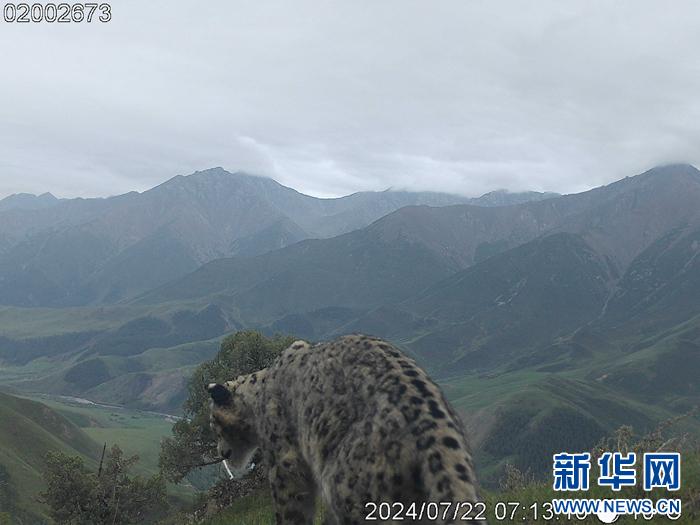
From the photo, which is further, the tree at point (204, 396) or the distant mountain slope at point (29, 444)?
the distant mountain slope at point (29, 444)

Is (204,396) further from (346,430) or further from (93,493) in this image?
(346,430)

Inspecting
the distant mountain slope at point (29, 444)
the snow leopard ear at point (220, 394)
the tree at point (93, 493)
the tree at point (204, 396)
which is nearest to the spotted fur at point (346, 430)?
the snow leopard ear at point (220, 394)

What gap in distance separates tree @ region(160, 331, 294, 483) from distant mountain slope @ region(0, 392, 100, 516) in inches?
1590

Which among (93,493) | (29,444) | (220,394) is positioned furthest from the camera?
(29,444)

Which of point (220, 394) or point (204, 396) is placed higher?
point (220, 394)

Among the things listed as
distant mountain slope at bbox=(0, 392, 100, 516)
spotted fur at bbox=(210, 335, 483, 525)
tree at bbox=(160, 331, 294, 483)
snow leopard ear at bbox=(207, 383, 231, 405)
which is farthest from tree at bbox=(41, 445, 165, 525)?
spotted fur at bbox=(210, 335, 483, 525)

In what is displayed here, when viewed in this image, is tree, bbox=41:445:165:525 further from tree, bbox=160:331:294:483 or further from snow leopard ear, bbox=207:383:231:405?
snow leopard ear, bbox=207:383:231:405

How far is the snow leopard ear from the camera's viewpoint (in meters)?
10.2

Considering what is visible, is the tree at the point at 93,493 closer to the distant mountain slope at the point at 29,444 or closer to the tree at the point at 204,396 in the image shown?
the tree at the point at 204,396

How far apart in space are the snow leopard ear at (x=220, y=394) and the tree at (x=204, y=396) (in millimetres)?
29151

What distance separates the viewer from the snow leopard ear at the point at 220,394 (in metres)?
10.2

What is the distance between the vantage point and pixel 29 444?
15400 centimetres

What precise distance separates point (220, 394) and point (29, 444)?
174569mm

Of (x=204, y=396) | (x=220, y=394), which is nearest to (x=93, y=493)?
(x=204, y=396)
